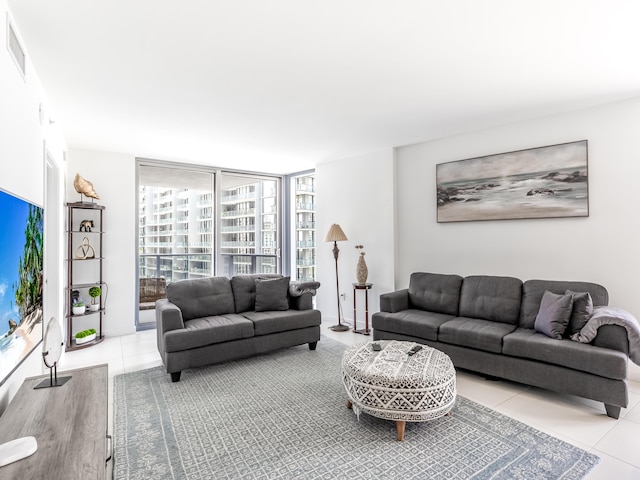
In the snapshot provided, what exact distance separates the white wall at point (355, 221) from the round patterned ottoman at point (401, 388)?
7.93 feet

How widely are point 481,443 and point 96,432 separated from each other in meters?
2.19

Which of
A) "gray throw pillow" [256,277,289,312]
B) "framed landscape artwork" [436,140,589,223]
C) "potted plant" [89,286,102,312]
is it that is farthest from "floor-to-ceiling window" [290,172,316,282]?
"potted plant" [89,286,102,312]

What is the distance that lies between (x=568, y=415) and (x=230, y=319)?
10.2ft

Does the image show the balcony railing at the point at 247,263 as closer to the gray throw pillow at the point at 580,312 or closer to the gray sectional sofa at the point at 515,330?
the gray sectional sofa at the point at 515,330

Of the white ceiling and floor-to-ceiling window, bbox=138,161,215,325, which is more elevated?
the white ceiling

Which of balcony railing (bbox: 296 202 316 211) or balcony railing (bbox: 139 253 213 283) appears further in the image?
balcony railing (bbox: 296 202 316 211)

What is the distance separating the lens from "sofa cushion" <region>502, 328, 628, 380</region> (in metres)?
2.55

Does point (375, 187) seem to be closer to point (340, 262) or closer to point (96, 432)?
point (340, 262)

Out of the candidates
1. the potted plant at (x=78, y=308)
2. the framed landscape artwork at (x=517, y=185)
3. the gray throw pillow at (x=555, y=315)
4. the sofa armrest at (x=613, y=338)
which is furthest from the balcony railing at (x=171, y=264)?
the sofa armrest at (x=613, y=338)

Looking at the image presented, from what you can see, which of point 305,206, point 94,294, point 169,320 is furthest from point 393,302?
point 94,294

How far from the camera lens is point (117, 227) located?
4992mm

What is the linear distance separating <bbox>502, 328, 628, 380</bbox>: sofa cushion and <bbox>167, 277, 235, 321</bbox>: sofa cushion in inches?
117

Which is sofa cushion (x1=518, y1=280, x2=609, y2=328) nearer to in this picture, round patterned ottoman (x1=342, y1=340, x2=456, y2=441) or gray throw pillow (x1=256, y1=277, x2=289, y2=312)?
round patterned ottoman (x1=342, y1=340, x2=456, y2=441)

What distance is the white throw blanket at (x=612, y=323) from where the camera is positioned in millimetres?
2605
